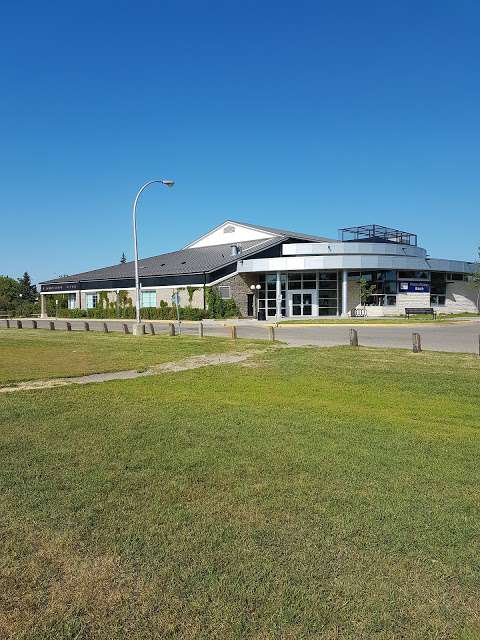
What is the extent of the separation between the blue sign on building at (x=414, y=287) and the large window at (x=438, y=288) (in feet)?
8.56

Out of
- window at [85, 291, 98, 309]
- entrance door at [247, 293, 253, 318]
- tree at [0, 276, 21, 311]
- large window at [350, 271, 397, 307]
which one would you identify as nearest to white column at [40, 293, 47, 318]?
window at [85, 291, 98, 309]

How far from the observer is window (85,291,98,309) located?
5581cm

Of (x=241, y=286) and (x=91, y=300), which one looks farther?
(x=91, y=300)

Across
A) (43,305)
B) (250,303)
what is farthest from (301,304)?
(43,305)

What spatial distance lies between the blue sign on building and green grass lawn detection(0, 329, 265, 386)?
2767 cm

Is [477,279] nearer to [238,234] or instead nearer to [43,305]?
[238,234]

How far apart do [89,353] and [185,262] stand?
34.4m

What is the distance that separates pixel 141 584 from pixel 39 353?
15.7 metres

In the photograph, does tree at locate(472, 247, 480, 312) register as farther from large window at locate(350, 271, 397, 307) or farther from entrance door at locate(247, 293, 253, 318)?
entrance door at locate(247, 293, 253, 318)

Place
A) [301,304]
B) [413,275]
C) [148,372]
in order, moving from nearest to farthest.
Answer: [148,372] → [301,304] → [413,275]

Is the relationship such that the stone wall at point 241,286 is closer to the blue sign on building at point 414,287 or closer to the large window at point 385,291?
the large window at point 385,291

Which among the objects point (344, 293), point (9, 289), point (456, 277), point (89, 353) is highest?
point (9, 289)

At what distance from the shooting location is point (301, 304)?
1774 inches

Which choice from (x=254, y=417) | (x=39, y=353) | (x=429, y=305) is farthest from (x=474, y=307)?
(x=254, y=417)
